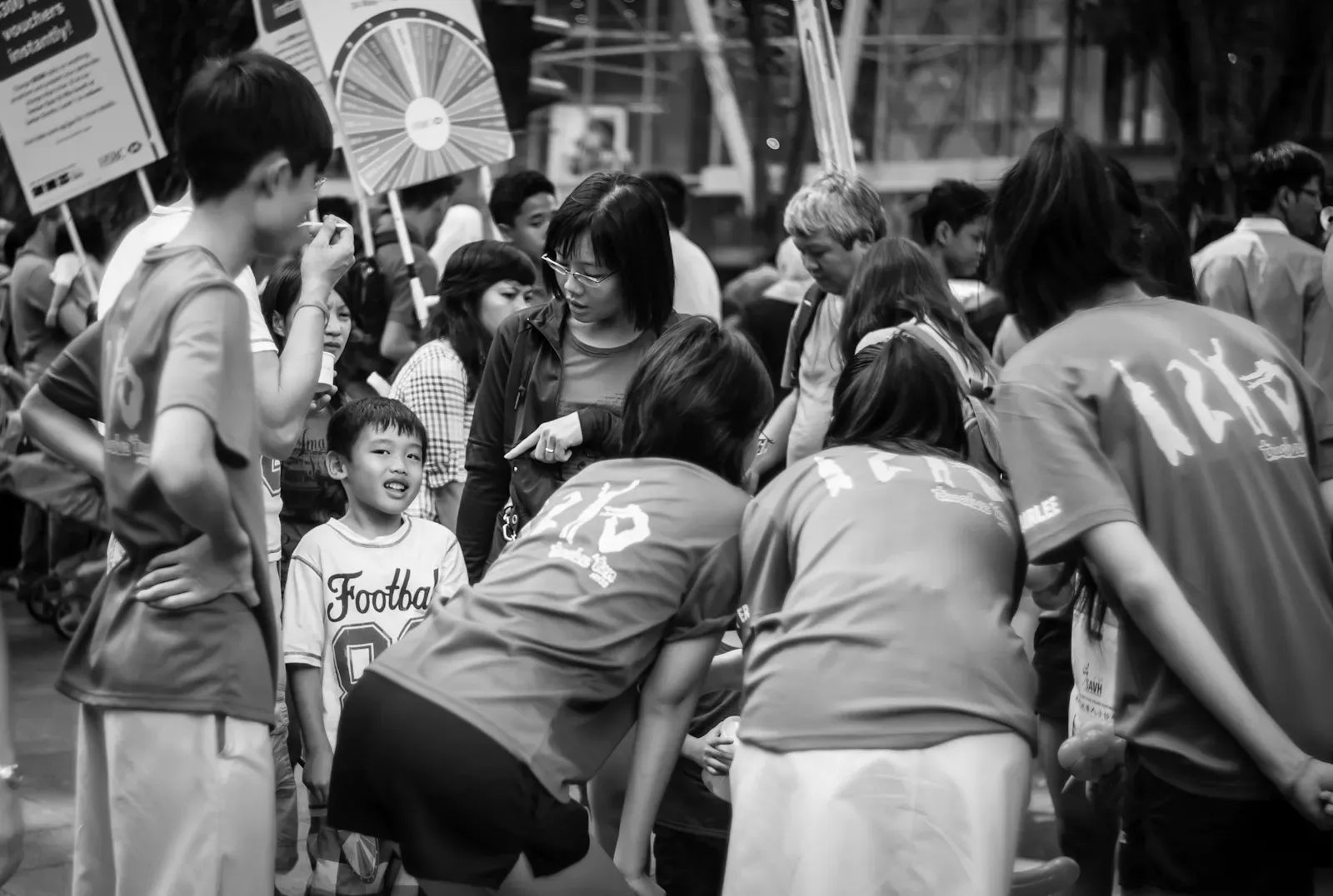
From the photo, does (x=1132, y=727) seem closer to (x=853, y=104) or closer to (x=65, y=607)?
(x=65, y=607)

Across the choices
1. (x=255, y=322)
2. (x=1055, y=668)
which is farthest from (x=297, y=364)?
(x=1055, y=668)

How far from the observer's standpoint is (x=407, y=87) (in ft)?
23.5

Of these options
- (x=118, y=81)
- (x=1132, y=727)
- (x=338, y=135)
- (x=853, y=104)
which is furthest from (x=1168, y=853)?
(x=853, y=104)

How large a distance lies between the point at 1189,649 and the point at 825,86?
4.77 m

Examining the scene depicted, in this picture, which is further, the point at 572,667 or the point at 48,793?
the point at 48,793

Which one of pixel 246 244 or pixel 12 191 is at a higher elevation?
pixel 246 244

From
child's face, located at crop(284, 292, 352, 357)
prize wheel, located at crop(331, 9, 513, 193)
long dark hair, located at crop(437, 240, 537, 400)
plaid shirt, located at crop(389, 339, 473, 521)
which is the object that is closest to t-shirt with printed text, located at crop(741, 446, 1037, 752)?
child's face, located at crop(284, 292, 352, 357)

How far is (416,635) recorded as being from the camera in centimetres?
310

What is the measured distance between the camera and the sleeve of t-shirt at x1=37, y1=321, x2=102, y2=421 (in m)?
3.01

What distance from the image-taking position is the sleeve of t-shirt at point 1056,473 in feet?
9.01

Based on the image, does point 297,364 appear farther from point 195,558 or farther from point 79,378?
point 195,558

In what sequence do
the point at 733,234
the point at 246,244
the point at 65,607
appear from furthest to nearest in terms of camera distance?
the point at 733,234, the point at 65,607, the point at 246,244

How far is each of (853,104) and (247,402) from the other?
28369 millimetres

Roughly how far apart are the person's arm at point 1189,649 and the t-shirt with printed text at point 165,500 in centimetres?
138
